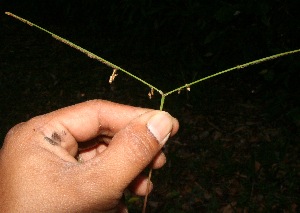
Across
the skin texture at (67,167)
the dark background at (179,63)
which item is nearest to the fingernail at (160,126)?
the skin texture at (67,167)

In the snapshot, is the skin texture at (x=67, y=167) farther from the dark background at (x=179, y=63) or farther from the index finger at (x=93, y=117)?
the dark background at (x=179, y=63)

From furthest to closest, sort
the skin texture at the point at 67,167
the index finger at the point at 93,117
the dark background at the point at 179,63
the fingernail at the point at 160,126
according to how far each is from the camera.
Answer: the dark background at the point at 179,63 < the index finger at the point at 93,117 < the fingernail at the point at 160,126 < the skin texture at the point at 67,167

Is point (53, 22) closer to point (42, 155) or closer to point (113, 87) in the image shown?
point (113, 87)

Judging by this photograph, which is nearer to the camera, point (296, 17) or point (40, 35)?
point (296, 17)

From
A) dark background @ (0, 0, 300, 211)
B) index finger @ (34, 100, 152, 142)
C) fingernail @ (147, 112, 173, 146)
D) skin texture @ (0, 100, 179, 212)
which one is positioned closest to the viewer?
skin texture @ (0, 100, 179, 212)

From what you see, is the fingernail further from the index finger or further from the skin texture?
the index finger

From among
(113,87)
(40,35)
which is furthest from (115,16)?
(40,35)

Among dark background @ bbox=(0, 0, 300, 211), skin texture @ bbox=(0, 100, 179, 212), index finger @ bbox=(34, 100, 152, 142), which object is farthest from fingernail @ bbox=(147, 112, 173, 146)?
dark background @ bbox=(0, 0, 300, 211)

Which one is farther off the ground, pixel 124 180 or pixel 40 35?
pixel 124 180
